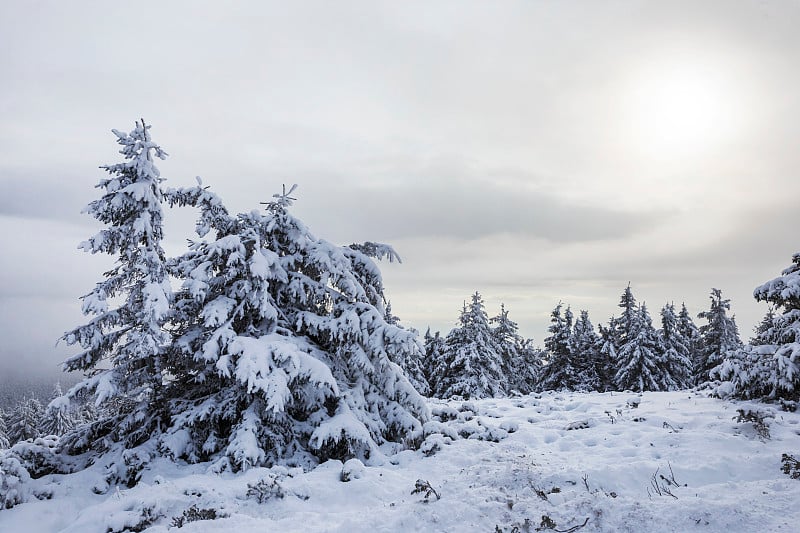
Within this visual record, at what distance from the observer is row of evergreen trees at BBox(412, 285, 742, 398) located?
34.2 meters

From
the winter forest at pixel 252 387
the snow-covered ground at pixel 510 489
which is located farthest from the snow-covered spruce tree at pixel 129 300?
the snow-covered ground at pixel 510 489

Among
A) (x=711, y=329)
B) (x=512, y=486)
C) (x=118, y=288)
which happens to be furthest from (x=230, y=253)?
(x=711, y=329)

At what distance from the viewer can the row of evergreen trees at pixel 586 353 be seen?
34219 millimetres

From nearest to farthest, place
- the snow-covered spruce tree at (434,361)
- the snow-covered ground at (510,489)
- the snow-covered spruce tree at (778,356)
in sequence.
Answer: the snow-covered ground at (510,489)
the snow-covered spruce tree at (778,356)
the snow-covered spruce tree at (434,361)

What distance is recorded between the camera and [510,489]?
23.8 ft

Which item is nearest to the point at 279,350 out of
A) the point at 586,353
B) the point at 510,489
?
the point at 510,489

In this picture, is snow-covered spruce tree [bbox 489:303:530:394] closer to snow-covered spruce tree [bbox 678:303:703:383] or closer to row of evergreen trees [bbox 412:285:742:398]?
row of evergreen trees [bbox 412:285:742:398]

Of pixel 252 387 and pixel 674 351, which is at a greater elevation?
pixel 252 387

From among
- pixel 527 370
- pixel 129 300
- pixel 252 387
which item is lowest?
pixel 527 370

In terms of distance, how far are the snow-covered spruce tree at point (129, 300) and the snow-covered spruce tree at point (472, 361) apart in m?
24.7

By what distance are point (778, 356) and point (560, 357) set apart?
88.2 feet

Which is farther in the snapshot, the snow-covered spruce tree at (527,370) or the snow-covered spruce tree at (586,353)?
the snow-covered spruce tree at (527,370)

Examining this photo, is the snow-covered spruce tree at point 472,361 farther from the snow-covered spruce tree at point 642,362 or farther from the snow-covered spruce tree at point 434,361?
the snow-covered spruce tree at point 642,362

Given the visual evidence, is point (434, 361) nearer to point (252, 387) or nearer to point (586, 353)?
point (586, 353)
